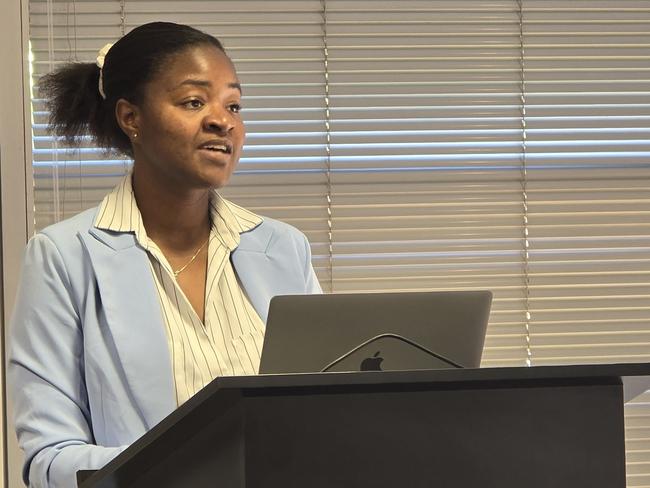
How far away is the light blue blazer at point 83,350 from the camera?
1.88m

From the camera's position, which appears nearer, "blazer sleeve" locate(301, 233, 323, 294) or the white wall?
"blazer sleeve" locate(301, 233, 323, 294)

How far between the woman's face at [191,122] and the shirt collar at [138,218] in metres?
0.07

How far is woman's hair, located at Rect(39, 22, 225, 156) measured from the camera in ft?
7.04

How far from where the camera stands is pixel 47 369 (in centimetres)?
190

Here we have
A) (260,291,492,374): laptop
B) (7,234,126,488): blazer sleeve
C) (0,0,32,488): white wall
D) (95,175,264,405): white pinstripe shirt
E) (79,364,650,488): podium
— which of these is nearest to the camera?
(79,364,650,488): podium

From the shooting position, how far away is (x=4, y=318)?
273cm

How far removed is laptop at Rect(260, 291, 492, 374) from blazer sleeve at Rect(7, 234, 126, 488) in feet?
1.59

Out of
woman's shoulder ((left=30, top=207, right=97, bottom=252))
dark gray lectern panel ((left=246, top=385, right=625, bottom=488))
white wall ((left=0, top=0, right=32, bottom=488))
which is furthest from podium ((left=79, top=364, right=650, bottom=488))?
white wall ((left=0, top=0, right=32, bottom=488))

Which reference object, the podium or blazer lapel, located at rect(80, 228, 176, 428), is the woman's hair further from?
the podium

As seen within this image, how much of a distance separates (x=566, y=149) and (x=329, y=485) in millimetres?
2049

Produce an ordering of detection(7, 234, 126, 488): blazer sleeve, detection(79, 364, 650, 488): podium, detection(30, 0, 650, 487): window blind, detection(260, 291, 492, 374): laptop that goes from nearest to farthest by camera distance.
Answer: detection(79, 364, 650, 488): podium
detection(260, 291, 492, 374): laptop
detection(7, 234, 126, 488): blazer sleeve
detection(30, 0, 650, 487): window blind

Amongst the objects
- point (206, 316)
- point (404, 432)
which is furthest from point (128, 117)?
point (404, 432)

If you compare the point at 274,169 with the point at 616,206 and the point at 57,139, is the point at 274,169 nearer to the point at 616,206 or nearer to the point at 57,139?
the point at 57,139

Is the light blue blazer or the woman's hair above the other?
the woman's hair
